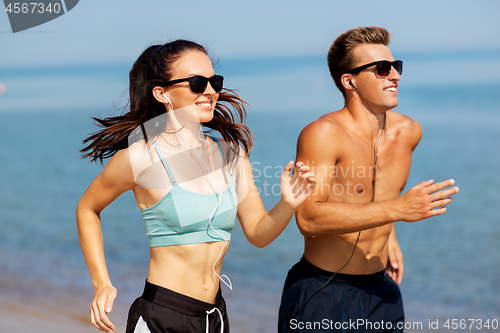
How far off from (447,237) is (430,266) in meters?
1.14

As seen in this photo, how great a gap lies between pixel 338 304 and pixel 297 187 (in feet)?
3.07

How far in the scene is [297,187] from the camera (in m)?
2.66

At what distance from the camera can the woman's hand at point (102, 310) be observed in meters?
2.47

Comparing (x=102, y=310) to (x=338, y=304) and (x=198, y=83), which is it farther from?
(x=338, y=304)

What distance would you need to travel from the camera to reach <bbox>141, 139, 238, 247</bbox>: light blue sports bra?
103 inches

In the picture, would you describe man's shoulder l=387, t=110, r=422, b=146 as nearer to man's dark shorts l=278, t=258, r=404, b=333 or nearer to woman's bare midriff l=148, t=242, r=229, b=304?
man's dark shorts l=278, t=258, r=404, b=333

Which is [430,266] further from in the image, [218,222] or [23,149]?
[23,149]

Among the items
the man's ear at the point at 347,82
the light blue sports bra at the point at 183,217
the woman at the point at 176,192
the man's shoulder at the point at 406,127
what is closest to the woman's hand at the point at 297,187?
the woman at the point at 176,192

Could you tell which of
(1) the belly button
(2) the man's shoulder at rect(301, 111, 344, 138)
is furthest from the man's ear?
(1) the belly button

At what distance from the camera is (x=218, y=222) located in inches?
106

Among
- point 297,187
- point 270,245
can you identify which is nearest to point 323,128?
point 297,187

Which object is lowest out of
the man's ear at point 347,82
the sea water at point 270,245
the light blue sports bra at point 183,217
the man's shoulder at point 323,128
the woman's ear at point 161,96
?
the sea water at point 270,245

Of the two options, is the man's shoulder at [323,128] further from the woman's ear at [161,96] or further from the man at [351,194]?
the woman's ear at [161,96]

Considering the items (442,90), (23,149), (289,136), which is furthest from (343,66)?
(442,90)
